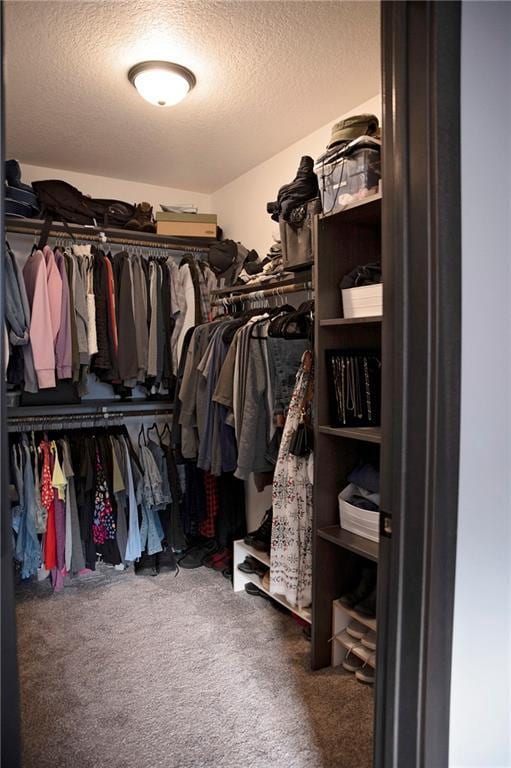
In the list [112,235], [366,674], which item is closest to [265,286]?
[112,235]

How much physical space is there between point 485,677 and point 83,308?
95.2 inches

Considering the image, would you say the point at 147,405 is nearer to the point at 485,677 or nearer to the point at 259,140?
the point at 259,140

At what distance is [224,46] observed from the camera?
1900 millimetres

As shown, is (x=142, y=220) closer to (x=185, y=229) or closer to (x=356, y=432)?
(x=185, y=229)

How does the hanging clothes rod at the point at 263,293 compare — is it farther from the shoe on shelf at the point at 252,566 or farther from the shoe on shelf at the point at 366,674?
the shoe on shelf at the point at 366,674

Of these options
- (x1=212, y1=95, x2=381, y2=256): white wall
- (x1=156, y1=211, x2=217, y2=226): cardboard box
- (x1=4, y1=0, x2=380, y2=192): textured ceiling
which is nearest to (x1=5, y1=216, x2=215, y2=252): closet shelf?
(x1=156, y1=211, x2=217, y2=226): cardboard box

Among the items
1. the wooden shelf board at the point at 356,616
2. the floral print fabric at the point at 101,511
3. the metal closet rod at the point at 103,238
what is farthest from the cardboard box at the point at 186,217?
the wooden shelf board at the point at 356,616

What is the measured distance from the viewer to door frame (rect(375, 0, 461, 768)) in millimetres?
972

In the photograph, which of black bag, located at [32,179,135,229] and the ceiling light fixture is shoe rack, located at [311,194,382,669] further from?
black bag, located at [32,179,135,229]

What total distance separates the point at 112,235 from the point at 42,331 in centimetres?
81

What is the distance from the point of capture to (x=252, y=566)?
2.59 m

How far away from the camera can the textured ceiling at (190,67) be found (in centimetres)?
172

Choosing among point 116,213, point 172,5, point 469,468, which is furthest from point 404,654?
point 116,213

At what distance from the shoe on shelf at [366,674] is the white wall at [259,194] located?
86.6 inches
